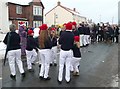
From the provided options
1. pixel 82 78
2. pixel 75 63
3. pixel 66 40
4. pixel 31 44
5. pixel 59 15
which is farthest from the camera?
pixel 59 15

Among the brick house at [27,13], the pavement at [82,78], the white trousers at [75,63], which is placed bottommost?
the pavement at [82,78]

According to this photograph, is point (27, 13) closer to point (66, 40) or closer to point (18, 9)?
point (18, 9)

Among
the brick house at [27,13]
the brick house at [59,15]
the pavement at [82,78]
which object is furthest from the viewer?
the brick house at [59,15]

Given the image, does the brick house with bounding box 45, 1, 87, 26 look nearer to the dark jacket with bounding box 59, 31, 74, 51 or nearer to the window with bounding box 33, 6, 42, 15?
the window with bounding box 33, 6, 42, 15

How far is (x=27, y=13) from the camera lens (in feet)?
161

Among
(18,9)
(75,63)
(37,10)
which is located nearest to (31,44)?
→ (75,63)

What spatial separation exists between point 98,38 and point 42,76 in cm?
1750

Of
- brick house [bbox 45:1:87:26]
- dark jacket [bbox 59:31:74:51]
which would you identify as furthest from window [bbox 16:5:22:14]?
dark jacket [bbox 59:31:74:51]

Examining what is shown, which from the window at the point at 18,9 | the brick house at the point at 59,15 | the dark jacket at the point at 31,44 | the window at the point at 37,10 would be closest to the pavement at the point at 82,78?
the dark jacket at the point at 31,44

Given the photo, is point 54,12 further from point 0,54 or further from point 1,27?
point 0,54

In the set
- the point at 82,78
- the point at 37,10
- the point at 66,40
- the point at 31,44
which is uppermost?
the point at 37,10

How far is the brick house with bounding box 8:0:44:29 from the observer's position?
44750 mm

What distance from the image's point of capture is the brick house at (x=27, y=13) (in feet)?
147

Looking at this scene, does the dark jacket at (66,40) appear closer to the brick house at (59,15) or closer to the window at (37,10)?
the window at (37,10)
